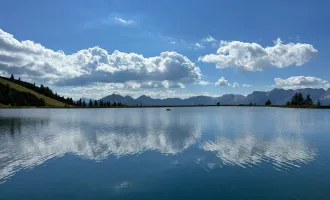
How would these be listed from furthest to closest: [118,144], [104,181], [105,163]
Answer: [118,144]
[105,163]
[104,181]

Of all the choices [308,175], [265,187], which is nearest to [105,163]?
[265,187]

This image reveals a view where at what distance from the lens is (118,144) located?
53688mm

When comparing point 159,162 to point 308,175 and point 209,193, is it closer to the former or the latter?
point 209,193

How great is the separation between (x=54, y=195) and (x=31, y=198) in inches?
84.2

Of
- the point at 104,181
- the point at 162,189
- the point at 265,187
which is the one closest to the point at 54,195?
the point at 104,181

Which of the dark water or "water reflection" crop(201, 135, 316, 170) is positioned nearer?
the dark water

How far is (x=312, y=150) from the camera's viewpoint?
47250mm

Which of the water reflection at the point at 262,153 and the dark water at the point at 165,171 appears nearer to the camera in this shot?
the dark water at the point at 165,171

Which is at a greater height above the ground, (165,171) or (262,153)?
(262,153)

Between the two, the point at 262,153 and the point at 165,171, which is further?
the point at 262,153

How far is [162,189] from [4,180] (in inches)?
782

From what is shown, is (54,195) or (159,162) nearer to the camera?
(54,195)

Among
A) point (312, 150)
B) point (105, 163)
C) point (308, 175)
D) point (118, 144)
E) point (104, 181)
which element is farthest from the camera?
point (118, 144)

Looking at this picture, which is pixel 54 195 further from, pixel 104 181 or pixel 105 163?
pixel 105 163
